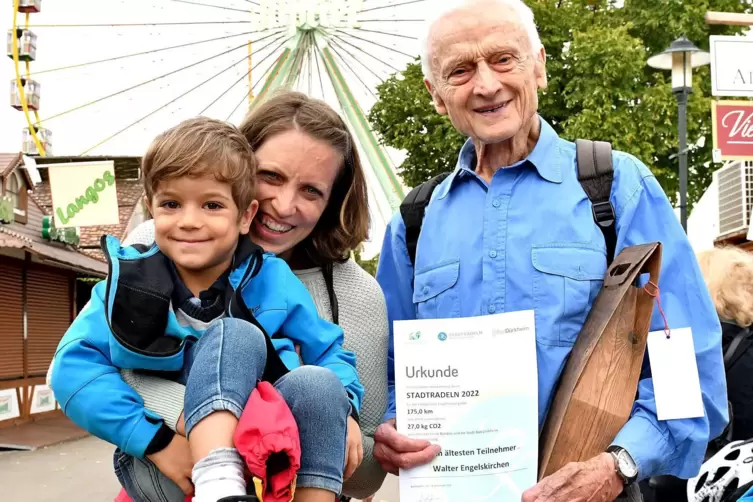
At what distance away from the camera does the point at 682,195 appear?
10.7 m

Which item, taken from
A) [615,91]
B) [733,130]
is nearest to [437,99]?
[733,130]

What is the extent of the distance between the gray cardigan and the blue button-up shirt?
2.7 inches

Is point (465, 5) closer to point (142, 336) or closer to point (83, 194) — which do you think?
point (142, 336)

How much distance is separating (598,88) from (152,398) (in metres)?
17.9

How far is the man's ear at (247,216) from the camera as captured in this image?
2.18 meters

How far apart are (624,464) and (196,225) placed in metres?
1.09

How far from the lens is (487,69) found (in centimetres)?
226

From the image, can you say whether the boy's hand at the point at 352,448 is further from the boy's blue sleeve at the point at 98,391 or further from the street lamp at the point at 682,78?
the street lamp at the point at 682,78

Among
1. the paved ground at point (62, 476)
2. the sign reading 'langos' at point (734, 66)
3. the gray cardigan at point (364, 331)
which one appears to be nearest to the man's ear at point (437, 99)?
the gray cardigan at point (364, 331)

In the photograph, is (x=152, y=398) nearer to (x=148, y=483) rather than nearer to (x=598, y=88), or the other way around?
(x=148, y=483)

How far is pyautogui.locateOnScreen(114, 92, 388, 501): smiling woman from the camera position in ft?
7.64

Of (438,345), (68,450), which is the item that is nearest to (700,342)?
(438,345)

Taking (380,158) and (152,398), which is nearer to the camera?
(152,398)

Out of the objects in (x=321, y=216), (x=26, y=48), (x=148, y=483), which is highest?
(x=26, y=48)
